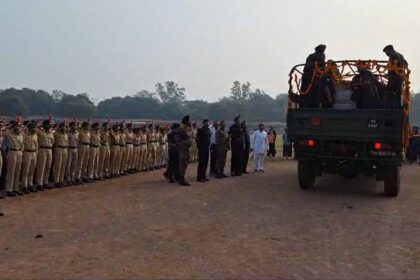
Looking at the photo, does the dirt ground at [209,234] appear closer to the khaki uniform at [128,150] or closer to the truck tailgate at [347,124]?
the truck tailgate at [347,124]

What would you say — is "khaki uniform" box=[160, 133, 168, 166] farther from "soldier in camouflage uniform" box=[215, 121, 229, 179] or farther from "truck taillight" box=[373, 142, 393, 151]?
"truck taillight" box=[373, 142, 393, 151]

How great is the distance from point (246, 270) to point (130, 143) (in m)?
10.8

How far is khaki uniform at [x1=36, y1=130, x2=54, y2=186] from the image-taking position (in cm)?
1214

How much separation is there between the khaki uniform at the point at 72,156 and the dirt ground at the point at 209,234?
2.96 ft

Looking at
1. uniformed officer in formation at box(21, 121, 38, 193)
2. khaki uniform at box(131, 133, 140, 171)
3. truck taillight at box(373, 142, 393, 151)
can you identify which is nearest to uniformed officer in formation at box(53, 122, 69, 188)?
uniformed officer in formation at box(21, 121, 38, 193)

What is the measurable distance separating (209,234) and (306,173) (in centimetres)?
517

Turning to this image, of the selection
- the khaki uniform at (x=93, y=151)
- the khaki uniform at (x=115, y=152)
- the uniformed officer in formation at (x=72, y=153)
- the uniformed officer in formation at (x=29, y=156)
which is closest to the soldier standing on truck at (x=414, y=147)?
the khaki uniform at (x=115, y=152)

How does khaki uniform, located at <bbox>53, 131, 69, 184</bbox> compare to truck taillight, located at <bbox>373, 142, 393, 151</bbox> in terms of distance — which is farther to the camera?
khaki uniform, located at <bbox>53, 131, 69, 184</bbox>

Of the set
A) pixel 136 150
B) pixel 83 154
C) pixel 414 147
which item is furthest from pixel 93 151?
pixel 414 147

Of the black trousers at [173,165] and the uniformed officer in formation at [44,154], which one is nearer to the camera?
the uniformed officer in formation at [44,154]

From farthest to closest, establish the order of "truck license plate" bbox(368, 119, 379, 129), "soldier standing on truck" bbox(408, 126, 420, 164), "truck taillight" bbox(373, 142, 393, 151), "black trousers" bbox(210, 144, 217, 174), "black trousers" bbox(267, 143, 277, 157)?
"black trousers" bbox(267, 143, 277, 157) → "soldier standing on truck" bbox(408, 126, 420, 164) → "black trousers" bbox(210, 144, 217, 174) → "truck license plate" bbox(368, 119, 379, 129) → "truck taillight" bbox(373, 142, 393, 151)

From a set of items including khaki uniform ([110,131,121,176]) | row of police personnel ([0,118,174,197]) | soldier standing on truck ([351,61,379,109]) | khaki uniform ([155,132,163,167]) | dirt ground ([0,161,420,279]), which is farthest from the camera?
khaki uniform ([155,132,163,167])

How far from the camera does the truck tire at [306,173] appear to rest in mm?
12250

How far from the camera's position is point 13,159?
11.2m
